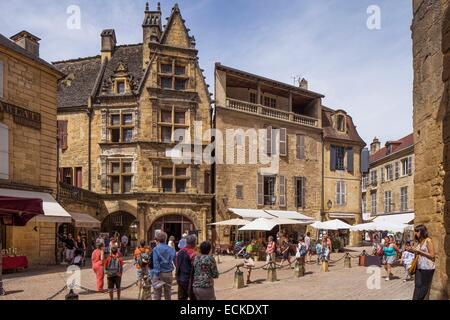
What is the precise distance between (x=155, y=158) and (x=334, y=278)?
1218 centimetres

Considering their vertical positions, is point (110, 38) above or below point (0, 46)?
above

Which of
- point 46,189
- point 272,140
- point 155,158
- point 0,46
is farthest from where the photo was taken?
point 272,140

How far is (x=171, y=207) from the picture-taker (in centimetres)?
2333

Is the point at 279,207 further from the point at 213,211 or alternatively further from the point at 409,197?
the point at 409,197

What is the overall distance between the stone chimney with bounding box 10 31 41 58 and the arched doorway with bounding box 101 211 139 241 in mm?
9020

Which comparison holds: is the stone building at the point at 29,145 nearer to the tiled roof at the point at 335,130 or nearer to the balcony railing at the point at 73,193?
the balcony railing at the point at 73,193

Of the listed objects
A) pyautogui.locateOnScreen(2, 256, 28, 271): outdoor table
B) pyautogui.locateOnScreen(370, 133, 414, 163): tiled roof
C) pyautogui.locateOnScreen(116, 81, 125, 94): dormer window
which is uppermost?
pyautogui.locateOnScreen(116, 81, 125, 94): dormer window

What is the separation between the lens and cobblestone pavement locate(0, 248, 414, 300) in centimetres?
1013

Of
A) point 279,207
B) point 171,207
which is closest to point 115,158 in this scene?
point 171,207

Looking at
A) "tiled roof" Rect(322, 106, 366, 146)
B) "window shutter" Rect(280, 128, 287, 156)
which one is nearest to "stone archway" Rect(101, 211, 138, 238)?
"window shutter" Rect(280, 128, 287, 156)

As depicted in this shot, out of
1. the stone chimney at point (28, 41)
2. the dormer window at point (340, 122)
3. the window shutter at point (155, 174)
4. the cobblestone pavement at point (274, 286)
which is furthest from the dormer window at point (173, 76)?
the cobblestone pavement at point (274, 286)

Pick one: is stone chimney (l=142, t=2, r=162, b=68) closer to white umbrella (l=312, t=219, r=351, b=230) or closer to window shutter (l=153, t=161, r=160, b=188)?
window shutter (l=153, t=161, r=160, b=188)

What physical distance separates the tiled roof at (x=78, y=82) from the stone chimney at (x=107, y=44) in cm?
59

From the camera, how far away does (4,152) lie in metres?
14.9
